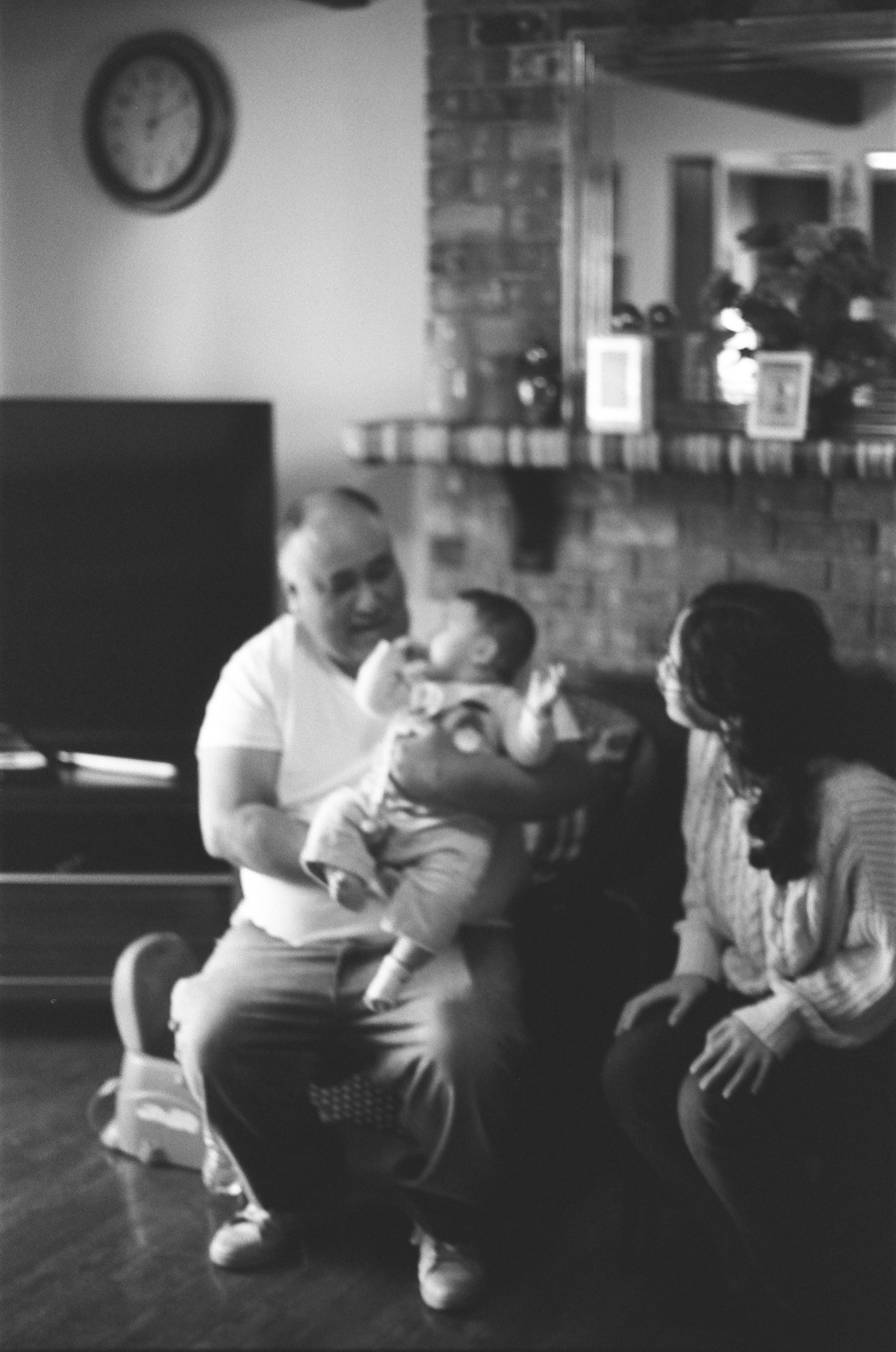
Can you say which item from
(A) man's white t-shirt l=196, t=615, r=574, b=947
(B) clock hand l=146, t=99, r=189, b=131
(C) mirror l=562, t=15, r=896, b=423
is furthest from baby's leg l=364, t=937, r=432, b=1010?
(B) clock hand l=146, t=99, r=189, b=131

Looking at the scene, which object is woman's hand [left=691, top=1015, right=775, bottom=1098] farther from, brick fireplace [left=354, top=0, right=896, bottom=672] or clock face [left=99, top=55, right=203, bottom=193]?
clock face [left=99, top=55, right=203, bottom=193]

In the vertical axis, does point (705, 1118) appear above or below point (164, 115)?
below

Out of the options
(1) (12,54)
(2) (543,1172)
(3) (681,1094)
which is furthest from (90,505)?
(3) (681,1094)

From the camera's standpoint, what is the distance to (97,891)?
3736 mm

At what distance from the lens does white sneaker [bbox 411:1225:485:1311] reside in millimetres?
2682

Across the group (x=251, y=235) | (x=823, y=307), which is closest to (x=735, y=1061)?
(x=823, y=307)

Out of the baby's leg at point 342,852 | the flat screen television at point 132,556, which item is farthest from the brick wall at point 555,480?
the baby's leg at point 342,852

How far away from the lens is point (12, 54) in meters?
4.27

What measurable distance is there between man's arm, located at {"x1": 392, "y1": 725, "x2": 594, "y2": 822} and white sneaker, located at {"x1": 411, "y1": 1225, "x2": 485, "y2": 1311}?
63 centimetres

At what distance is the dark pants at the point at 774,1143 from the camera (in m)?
2.47

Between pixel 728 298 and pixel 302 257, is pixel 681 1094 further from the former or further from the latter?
pixel 302 257

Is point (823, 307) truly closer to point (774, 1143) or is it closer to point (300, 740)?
point (300, 740)

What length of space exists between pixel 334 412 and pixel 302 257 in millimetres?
343

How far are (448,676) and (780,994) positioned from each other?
715 millimetres
